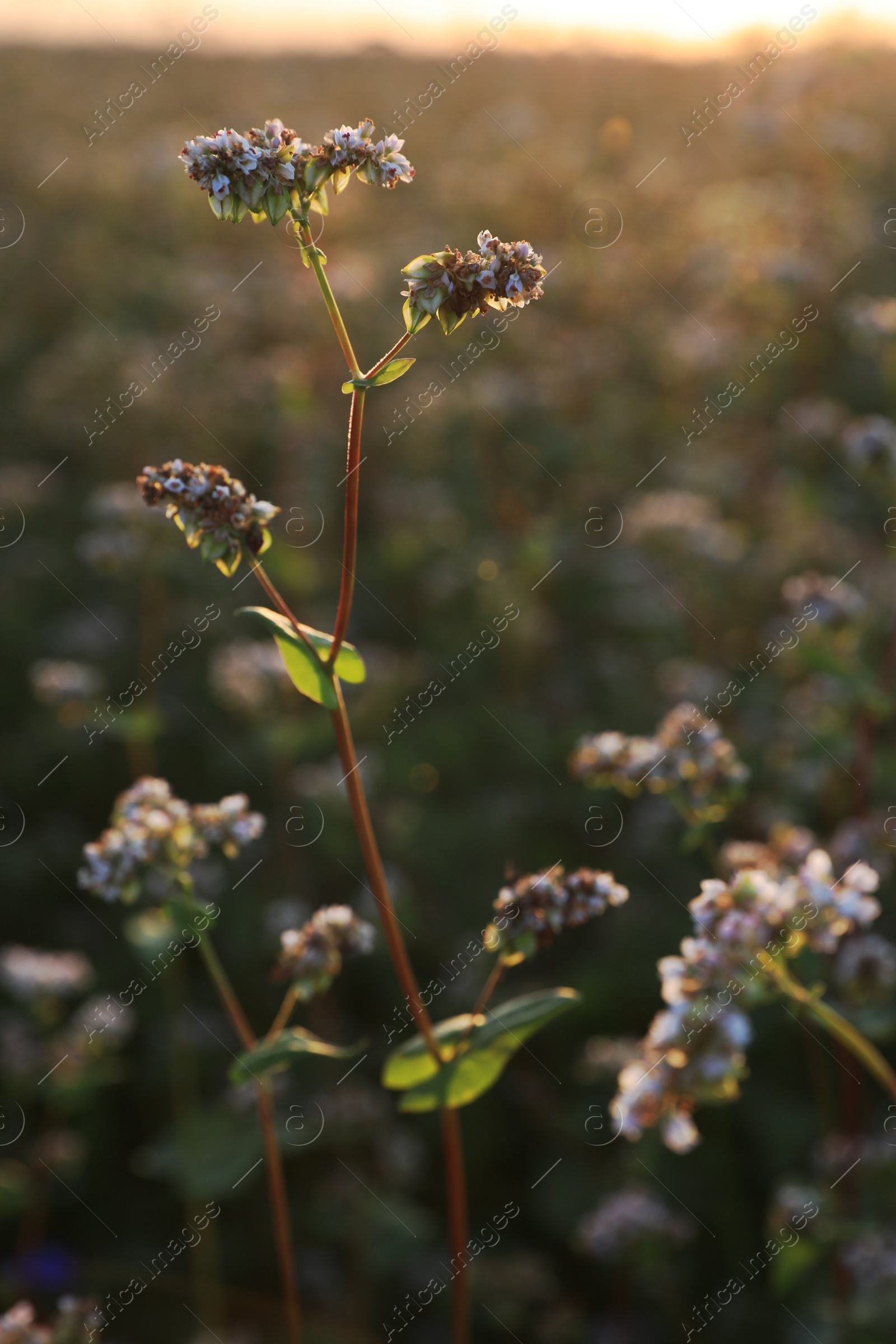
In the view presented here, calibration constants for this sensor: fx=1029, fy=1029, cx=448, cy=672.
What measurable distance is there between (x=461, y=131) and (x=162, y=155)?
496 centimetres

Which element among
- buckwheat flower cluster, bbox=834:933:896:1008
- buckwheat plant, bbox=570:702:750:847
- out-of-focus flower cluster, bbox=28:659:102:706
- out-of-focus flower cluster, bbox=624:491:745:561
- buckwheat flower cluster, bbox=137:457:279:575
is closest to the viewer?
buckwheat flower cluster, bbox=137:457:279:575

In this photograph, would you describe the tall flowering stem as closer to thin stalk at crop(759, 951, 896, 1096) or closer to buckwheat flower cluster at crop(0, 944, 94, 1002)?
thin stalk at crop(759, 951, 896, 1096)

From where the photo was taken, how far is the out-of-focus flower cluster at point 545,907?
204 cm

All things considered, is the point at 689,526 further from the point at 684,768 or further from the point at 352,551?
the point at 352,551

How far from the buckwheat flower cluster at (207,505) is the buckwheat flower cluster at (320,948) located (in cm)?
84

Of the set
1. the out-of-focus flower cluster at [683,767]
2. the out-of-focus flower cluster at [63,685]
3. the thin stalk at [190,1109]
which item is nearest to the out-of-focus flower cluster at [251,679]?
the out-of-focus flower cluster at [63,685]

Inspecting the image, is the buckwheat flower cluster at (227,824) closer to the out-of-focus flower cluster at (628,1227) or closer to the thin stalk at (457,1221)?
the thin stalk at (457,1221)

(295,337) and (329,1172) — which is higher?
(295,337)

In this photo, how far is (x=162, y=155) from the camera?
10.4 m

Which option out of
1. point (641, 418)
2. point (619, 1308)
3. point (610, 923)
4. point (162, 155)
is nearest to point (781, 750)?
point (610, 923)

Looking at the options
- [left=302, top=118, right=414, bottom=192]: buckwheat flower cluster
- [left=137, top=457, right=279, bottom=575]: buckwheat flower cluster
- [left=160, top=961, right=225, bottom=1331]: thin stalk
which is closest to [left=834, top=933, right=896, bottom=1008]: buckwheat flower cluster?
[left=137, top=457, right=279, bottom=575]: buckwheat flower cluster

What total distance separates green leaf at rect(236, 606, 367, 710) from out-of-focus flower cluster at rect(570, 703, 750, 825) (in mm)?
959

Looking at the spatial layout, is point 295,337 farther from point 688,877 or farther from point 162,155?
point 688,877

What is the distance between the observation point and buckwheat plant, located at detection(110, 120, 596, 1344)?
176 centimetres
